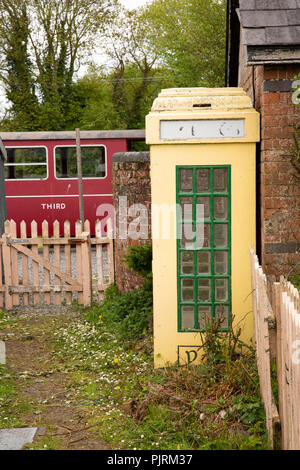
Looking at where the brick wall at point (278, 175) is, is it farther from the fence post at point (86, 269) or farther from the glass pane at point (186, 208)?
the fence post at point (86, 269)

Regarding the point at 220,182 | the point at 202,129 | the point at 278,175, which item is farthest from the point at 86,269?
the point at 278,175

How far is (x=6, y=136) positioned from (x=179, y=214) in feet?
39.1

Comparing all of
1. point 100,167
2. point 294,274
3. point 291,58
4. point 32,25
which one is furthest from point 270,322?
point 32,25

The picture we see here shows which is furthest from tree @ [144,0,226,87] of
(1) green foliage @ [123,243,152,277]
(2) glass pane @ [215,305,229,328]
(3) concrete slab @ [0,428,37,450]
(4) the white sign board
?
(3) concrete slab @ [0,428,37,450]

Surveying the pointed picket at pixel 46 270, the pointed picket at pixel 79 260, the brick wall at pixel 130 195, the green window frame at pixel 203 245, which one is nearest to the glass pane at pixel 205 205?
the green window frame at pixel 203 245

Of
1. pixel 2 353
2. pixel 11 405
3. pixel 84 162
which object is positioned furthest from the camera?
pixel 84 162

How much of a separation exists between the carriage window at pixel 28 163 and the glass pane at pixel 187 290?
1133 cm

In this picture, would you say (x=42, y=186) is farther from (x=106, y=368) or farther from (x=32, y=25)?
(x=32, y=25)

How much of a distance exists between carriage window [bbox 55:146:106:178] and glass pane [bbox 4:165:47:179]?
444 mm

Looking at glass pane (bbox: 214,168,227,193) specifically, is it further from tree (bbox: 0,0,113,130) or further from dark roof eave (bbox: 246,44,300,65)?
tree (bbox: 0,0,113,130)

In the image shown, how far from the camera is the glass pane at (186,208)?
584 cm

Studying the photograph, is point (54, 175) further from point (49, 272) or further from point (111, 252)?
point (111, 252)

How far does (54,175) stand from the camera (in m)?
16.5

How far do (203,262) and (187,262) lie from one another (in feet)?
0.54
